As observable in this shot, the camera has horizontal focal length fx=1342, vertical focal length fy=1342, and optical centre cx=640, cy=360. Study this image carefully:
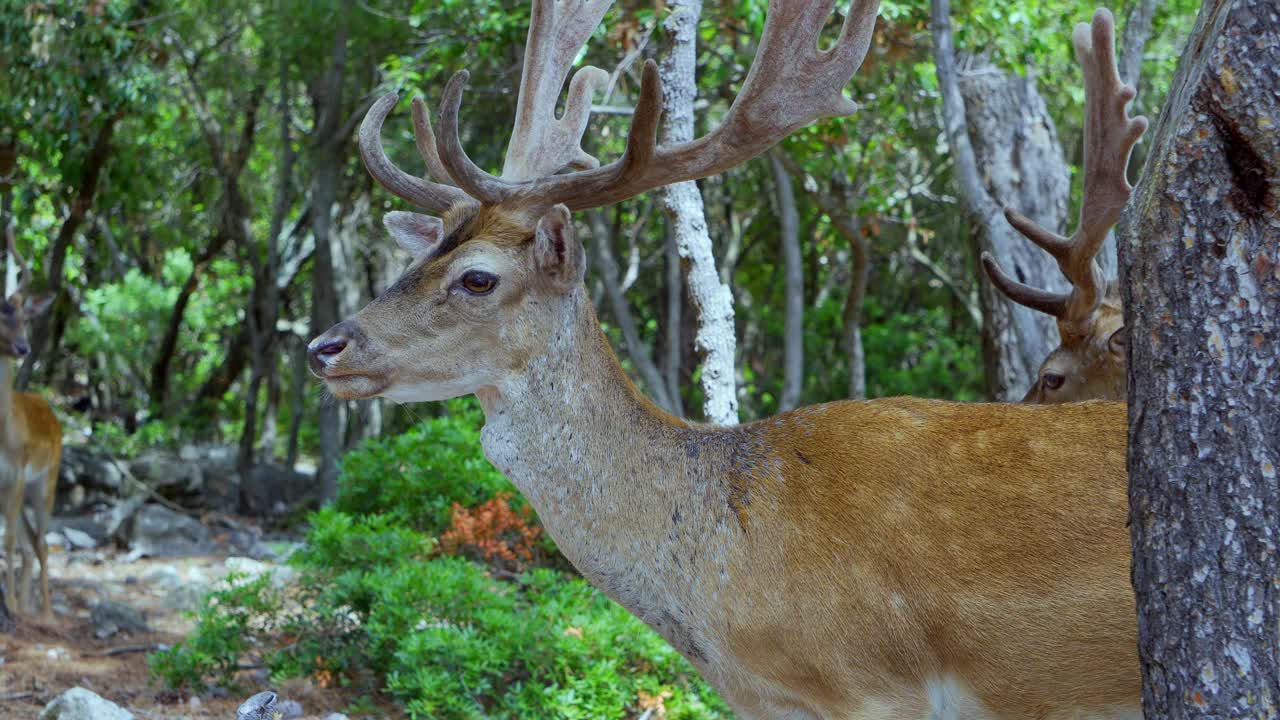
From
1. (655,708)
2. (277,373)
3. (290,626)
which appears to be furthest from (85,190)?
(655,708)

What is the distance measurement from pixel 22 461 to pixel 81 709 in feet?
18.0

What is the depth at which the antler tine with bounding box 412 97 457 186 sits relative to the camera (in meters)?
5.07

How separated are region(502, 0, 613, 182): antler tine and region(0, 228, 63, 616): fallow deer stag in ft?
21.0

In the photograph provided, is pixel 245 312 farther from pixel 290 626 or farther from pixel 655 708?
pixel 655 708

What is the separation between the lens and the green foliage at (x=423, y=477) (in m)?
8.07

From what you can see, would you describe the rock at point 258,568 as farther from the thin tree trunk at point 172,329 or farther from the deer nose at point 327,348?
the deer nose at point 327,348

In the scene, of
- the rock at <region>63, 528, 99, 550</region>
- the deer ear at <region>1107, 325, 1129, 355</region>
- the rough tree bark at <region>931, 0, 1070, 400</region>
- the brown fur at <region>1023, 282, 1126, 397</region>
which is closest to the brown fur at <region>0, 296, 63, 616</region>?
the rock at <region>63, 528, 99, 550</region>

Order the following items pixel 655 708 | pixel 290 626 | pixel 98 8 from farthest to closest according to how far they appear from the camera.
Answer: pixel 98 8, pixel 290 626, pixel 655 708

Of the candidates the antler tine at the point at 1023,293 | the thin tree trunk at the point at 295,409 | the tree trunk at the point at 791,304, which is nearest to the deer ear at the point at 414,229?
the antler tine at the point at 1023,293

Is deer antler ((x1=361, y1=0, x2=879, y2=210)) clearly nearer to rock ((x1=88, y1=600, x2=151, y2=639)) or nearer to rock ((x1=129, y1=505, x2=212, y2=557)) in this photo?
rock ((x1=88, y1=600, x2=151, y2=639))

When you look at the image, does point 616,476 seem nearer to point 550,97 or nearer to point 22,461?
point 550,97

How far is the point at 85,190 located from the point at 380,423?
5256mm

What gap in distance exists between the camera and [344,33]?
1323 cm

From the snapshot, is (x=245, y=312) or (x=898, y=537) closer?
(x=898, y=537)
